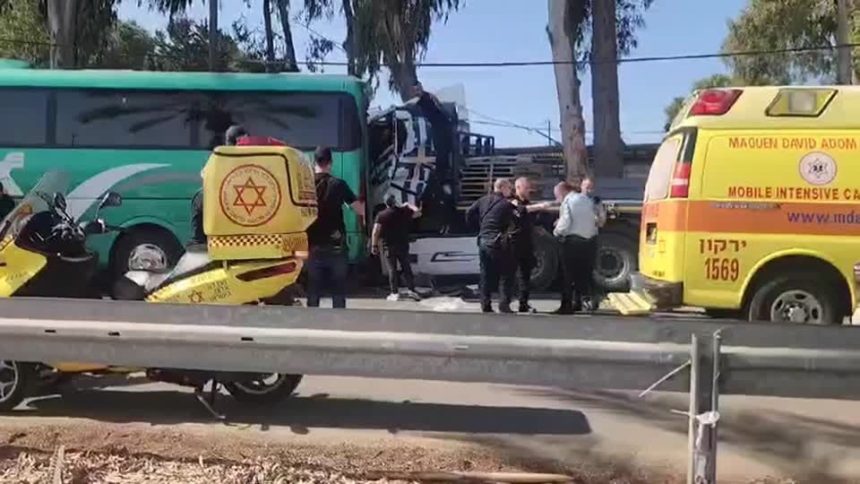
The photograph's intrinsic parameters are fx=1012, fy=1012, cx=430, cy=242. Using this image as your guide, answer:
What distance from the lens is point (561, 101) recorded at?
2073cm

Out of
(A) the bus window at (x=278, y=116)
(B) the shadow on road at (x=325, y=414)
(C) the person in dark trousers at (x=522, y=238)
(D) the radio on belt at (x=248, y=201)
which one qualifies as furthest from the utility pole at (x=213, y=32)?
(D) the radio on belt at (x=248, y=201)

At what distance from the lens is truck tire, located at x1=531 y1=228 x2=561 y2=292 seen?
14.2 m

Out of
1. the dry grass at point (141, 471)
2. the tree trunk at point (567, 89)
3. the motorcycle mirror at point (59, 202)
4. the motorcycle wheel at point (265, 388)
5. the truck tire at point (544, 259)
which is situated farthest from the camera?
the tree trunk at point (567, 89)

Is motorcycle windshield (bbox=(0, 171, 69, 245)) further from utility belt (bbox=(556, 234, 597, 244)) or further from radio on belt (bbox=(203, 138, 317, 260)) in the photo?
utility belt (bbox=(556, 234, 597, 244))

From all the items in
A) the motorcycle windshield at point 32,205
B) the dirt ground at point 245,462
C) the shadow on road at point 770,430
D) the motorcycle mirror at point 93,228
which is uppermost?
the motorcycle windshield at point 32,205

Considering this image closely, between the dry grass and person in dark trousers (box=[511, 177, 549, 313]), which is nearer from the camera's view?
the dry grass

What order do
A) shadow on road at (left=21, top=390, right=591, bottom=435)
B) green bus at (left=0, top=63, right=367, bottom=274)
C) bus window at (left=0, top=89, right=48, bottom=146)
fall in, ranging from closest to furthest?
1. shadow on road at (left=21, top=390, right=591, bottom=435)
2. green bus at (left=0, top=63, right=367, bottom=274)
3. bus window at (left=0, top=89, right=48, bottom=146)

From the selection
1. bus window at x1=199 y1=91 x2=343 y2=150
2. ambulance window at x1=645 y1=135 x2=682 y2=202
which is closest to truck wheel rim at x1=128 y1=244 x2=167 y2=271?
bus window at x1=199 y1=91 x2=343 y2=150

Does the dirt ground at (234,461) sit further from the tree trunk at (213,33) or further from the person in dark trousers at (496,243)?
the tree trunk at (213,33)

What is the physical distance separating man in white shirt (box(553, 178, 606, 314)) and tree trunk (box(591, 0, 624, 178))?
955 centimetres

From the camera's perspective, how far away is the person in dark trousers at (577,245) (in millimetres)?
11195

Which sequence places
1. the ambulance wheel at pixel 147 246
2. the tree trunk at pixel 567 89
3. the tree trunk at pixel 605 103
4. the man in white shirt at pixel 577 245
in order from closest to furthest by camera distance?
the man in white shirt at pixel 577 245 → the ambulance wheel at pixel 147 246 → the tree trunk at pixel 567 89 → the tree trunk at pixel 605 103

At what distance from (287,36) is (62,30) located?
11.6 m

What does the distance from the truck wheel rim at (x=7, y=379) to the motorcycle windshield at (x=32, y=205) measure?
31.9 inches
